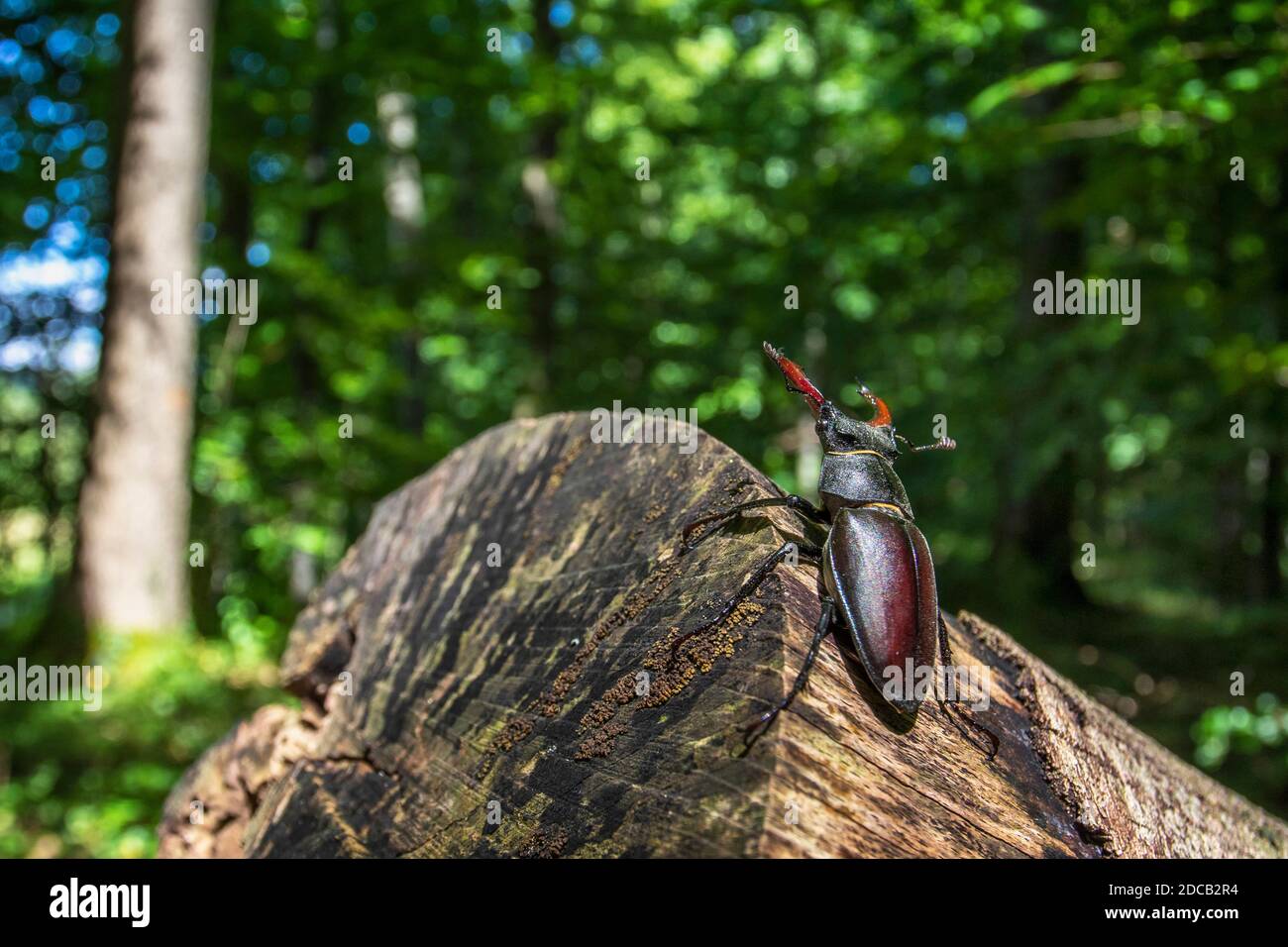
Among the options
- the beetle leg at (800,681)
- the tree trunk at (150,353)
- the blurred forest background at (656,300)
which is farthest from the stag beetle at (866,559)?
the tree trunk at (150,353)

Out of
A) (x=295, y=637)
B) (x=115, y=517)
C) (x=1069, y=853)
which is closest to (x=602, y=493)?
(x=1069, y=853)

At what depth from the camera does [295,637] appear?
2.54 meters

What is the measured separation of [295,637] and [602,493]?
129 centimetres

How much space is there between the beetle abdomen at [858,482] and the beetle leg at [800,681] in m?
0.30

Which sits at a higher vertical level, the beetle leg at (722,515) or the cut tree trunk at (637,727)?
the beetle leg at (722,515)

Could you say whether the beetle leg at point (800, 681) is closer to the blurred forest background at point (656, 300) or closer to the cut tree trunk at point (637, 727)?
the cut tree trunk at point (637, 727)

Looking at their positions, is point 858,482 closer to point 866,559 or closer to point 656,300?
point 866,559

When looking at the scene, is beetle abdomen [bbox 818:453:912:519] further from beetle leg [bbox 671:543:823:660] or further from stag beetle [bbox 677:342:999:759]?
beetle leg [bbox 671:543:823:660]

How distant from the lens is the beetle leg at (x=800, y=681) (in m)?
1.09

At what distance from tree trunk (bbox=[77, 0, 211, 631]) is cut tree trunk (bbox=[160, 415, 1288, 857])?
447 cm

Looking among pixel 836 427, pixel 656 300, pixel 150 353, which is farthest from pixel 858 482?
pixel 656 300

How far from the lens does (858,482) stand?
1.55 meters

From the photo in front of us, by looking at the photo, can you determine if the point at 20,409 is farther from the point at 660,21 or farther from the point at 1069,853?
the point at 1069,853
